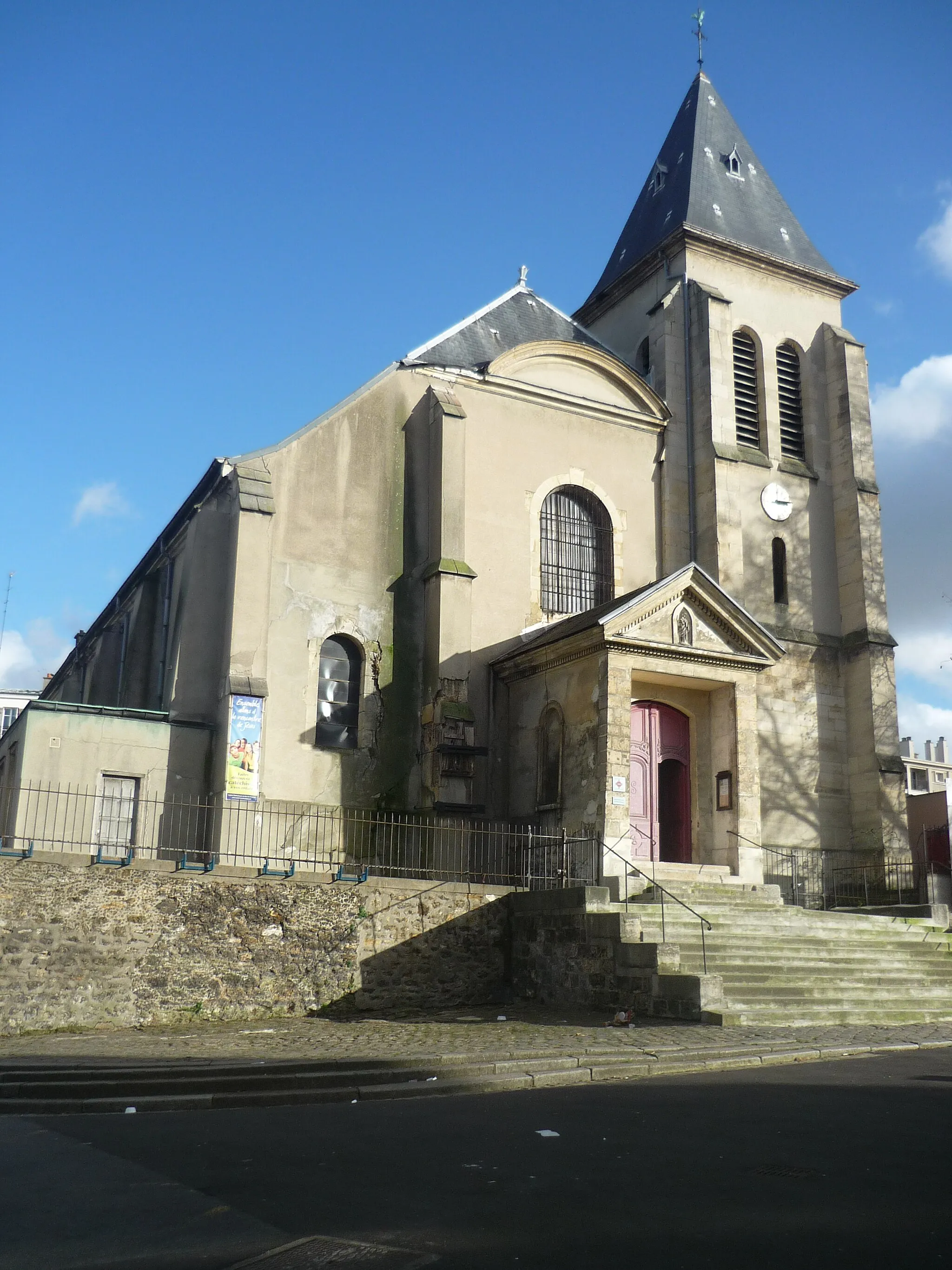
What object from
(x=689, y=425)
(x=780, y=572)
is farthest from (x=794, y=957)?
(x=689, y=425)

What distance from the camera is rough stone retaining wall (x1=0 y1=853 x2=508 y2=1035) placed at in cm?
1273

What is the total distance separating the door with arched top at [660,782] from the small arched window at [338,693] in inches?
194

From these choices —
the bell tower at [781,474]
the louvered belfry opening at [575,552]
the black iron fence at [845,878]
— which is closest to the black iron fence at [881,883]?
the black iron fence at [845,878]

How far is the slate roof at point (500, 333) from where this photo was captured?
76.6 ft

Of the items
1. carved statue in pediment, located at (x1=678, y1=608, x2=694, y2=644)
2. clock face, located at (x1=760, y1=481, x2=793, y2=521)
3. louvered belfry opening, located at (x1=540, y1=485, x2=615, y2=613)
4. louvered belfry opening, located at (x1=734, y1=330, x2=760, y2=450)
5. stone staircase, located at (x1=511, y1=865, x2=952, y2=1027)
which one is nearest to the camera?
stone staircase, located at (x1=511, y1=865, x2=952, y2=1027)

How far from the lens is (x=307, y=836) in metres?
19.4

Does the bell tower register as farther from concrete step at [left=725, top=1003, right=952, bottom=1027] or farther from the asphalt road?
the asphalt road

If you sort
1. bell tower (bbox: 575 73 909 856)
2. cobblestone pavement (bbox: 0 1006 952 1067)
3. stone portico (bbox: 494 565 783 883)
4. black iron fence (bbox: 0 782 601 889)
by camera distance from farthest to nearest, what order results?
bell tower (bbox: 575 73 909 856), stone portico (bbox: 494 565 783 883), black iron fence (bbox: 0 782 601 889), cobblestone pavement (bbox: 0 1006 952 1067)

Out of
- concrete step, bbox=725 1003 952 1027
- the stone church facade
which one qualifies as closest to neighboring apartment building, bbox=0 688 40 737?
the stone church facade

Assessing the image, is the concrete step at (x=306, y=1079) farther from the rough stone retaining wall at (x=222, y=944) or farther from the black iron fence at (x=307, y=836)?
the black iron fence at (x=307, y=836)

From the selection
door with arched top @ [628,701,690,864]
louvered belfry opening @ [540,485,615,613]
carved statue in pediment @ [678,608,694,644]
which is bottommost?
door with arched top @ [628,701,690,864]

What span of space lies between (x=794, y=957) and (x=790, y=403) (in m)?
15.3

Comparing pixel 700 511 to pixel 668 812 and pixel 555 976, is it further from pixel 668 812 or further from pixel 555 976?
pixel 555 976

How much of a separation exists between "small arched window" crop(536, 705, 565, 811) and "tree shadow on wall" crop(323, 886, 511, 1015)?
11.6ft
